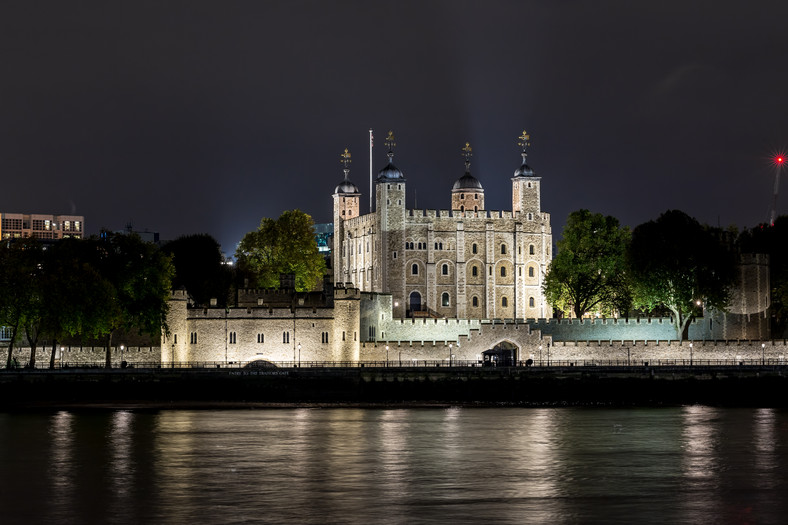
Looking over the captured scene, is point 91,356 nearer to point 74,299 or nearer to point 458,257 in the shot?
point 74,299

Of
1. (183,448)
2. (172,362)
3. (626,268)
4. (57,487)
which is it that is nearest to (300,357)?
(172,362)

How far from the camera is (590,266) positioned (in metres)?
103

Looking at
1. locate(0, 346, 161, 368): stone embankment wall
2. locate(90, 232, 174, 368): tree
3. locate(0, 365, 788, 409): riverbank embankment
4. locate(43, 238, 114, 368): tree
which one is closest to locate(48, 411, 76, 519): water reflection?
locate(0, 365, 788, 409): riverbank embankment

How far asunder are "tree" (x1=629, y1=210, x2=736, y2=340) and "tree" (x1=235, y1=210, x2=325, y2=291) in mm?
31260

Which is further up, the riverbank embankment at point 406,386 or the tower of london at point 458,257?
the tower of london at point 458,257

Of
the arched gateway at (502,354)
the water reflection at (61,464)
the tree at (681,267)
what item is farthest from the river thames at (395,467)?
the tree at (681,267)

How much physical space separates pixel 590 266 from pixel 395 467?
55.1 metres

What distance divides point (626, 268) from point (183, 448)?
1895 inches

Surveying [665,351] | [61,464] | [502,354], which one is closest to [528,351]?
[502,354]

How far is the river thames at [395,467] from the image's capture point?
41.2m

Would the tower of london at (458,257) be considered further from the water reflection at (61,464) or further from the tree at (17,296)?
the water reflection at (61,464)

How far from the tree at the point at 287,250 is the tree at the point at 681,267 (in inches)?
1231

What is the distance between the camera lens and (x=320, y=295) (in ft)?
312

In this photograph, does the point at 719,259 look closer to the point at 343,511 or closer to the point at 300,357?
the point at 300,357
